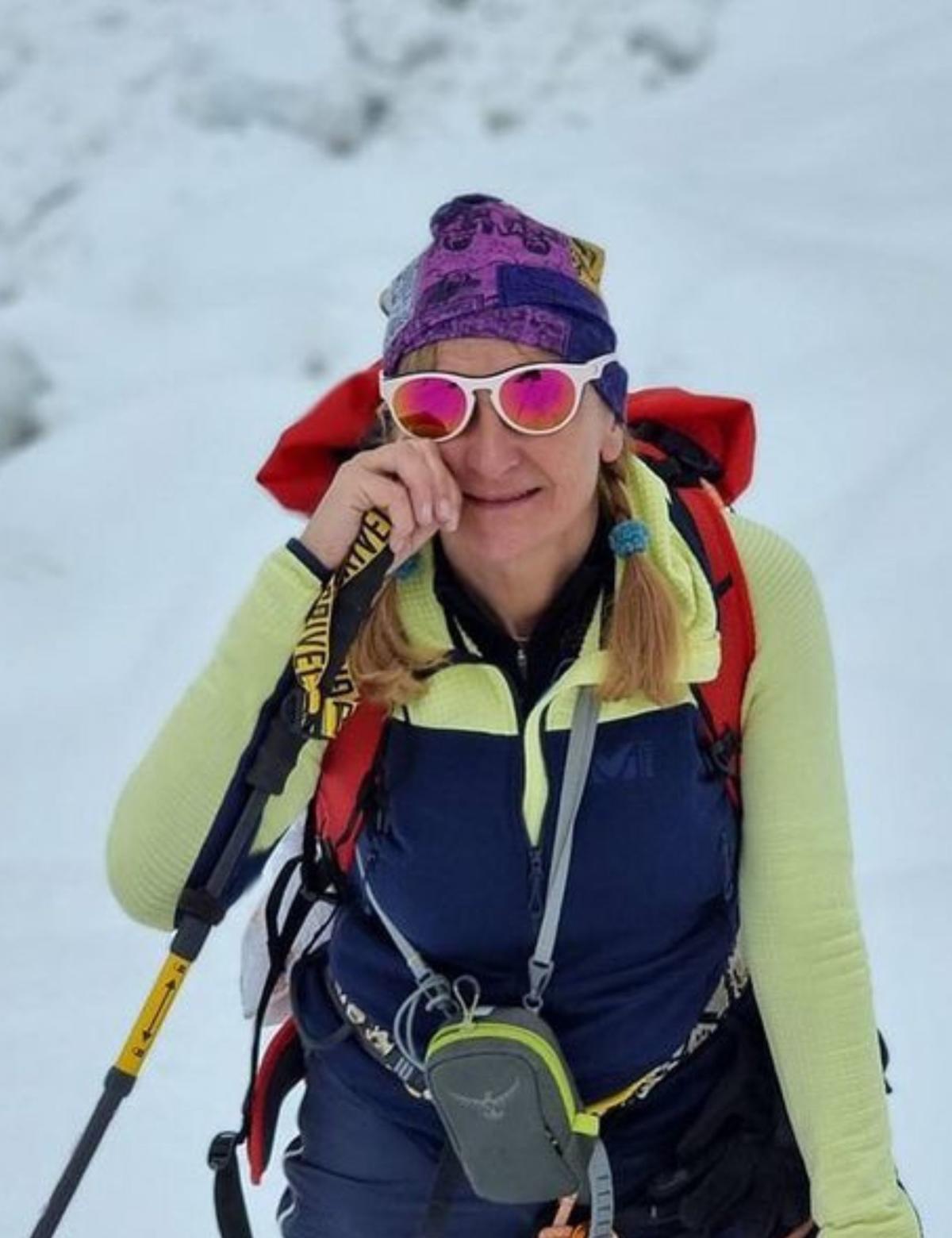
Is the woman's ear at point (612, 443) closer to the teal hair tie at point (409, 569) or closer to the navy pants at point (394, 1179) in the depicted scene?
the teal hair tie at point (409, 569)

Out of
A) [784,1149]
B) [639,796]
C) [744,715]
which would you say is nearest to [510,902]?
[639,796]

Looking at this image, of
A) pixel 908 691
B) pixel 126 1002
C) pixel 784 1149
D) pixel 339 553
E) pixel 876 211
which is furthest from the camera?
pixel 876 211

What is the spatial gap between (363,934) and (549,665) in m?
0.38

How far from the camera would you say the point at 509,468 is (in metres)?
1.72

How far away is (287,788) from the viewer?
1807 millimetres

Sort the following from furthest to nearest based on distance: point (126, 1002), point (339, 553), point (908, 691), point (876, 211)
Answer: point (876, 211), point (908, 691), point (126, 1002), point (339, 553)

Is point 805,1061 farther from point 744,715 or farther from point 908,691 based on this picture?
point 908,691

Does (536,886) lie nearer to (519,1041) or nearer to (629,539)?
(519,1041)

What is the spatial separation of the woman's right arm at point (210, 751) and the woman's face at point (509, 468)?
16 cm

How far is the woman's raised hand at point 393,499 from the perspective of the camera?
1.67 metres

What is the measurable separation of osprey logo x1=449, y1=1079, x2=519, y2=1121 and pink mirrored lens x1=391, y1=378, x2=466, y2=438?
24.3 inches

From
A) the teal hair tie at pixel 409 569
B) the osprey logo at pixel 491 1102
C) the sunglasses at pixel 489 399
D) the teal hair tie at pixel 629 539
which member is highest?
the sunglasses at pixel 489 399

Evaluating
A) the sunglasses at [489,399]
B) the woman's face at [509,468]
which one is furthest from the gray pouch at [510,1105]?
the sunglasses at [489,399]

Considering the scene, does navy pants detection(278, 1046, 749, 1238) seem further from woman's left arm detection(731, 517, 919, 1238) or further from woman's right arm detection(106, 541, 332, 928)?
woman's right arm detection(106, 541, 332, 928)
